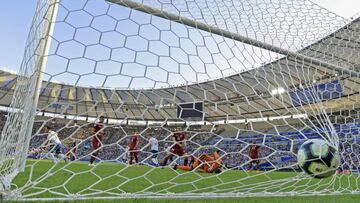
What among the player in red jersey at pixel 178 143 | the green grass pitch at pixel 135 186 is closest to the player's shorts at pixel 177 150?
the player in red jersey at pixel 178 143

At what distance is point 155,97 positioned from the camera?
96.5 inches

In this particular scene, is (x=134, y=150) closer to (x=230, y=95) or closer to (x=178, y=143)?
(x=178, y=143)

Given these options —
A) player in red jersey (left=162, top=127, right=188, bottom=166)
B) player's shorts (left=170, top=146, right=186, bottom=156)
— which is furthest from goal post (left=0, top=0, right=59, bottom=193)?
player's shorts (left=170, top=146, right=186, bottom=156)

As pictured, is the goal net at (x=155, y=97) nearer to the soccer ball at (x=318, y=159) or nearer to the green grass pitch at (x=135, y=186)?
the green grass pitch at (x=135, y=186)

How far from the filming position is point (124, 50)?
7.84 feet

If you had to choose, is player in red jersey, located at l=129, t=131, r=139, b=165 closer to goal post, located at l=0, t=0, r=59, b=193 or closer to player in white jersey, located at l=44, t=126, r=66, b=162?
player in white jersey, located at l=44, t=126, r=66, b=162

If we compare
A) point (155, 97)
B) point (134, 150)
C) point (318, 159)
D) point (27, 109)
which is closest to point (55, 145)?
point (27, 109)

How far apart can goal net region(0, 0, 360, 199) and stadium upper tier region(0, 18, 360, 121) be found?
0.01 m

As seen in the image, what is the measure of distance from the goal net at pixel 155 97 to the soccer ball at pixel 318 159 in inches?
6.9

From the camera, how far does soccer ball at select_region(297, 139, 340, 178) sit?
2.61 m

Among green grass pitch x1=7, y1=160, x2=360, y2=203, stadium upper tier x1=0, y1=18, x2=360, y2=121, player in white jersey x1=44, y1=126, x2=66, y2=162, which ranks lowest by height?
green grass pitch x1=7, y1=160, x2=360, y2=203

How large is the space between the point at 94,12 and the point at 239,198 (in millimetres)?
1770

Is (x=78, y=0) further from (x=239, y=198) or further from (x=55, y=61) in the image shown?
(x=239, y=198)

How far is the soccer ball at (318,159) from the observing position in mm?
2611
